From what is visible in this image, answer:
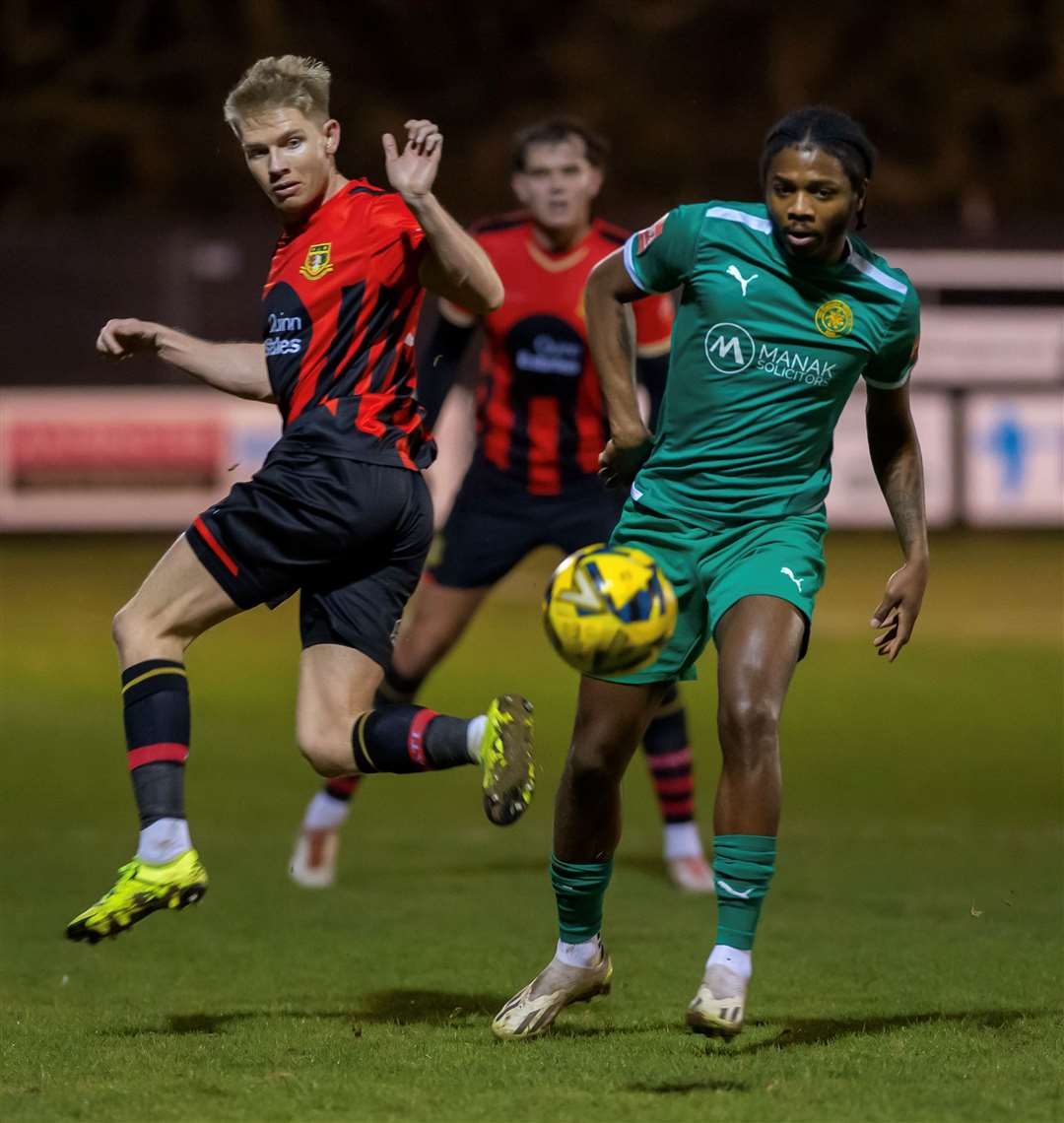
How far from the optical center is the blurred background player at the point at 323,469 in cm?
508

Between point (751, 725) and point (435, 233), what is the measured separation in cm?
142

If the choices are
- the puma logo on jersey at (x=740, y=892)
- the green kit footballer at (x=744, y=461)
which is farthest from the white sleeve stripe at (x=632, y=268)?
the puma logo on jersey at (x=740, y=892)

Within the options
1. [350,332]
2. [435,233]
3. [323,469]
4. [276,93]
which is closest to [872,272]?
[435,233]

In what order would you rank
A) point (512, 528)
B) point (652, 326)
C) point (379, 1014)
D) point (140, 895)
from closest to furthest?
point (140, 895) → point (379, 1014) → point (652, 326) → point (512, 528)

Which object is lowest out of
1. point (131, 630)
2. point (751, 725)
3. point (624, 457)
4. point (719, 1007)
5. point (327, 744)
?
point (719, 1007)

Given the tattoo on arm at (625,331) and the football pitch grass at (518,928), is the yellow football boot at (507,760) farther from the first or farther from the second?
the tattoo on arm at (625,331)

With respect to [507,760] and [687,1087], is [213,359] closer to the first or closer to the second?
[507,760]

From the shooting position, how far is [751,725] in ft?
15.7

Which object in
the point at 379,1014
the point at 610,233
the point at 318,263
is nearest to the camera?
the point at 318,263

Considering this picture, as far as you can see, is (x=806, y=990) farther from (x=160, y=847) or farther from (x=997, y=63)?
(x=997, y=63)

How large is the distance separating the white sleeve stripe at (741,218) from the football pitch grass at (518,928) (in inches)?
77.0

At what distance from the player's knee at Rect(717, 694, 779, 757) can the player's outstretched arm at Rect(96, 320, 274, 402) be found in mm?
1555

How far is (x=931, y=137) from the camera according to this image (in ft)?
83.6

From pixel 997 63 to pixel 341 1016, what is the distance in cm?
2200
